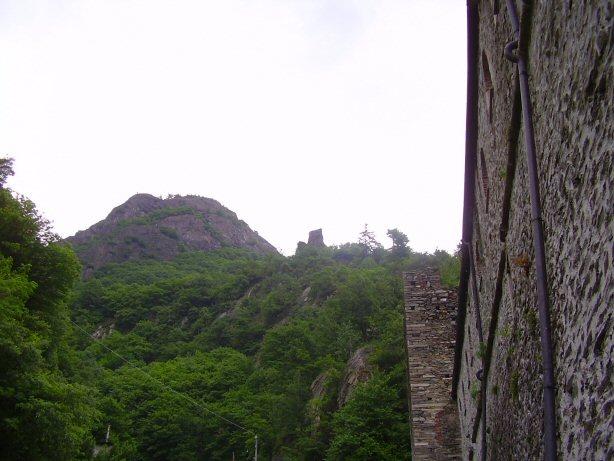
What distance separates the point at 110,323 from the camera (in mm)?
72000

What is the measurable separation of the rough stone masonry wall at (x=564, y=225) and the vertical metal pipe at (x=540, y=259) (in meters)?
0.06

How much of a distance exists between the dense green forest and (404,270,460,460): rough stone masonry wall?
75cm

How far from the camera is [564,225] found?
390 cm

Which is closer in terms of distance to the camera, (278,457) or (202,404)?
(278,457)

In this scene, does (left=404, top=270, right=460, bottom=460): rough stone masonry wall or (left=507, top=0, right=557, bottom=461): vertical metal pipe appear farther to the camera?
(left=404, top=270, right=460, bottom=460): rough stone masonry wall

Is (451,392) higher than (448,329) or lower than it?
lower

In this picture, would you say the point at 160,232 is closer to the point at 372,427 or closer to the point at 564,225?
the point at 372,427

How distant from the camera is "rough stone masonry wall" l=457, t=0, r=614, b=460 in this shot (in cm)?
312

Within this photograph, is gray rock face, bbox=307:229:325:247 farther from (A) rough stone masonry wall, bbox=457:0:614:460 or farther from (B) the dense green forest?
(A) rough stone masonry wall, bbox=457:0:614:460

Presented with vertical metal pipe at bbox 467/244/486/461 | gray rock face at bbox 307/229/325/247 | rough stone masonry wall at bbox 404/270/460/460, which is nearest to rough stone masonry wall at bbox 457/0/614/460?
vertical metal pipe at bbox 467/244/486/461

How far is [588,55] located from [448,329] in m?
12.3

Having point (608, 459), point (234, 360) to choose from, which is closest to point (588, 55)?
point (608, 459)

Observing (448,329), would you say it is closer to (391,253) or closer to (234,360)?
(234,360)

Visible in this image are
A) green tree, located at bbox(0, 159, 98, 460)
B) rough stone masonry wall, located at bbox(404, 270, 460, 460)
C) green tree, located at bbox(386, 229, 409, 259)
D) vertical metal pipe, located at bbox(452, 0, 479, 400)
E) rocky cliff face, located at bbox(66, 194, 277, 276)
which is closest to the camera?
vertical metal pipe, located at bbox(452, 0, 479, 400)
